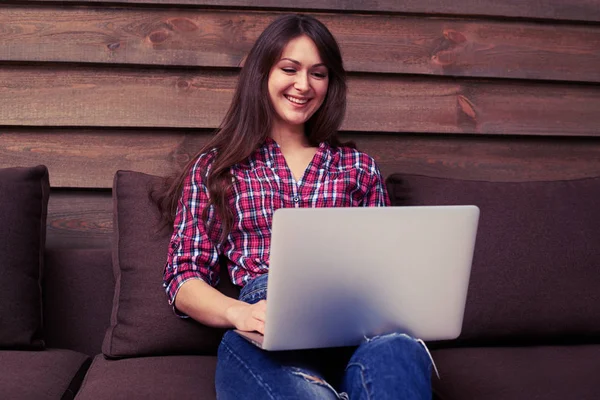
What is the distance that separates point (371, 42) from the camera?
2.21 meters

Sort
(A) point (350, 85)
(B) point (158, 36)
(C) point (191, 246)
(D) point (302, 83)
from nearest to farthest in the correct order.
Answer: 1. (C) point (191, 246)
2. (D) point (302, 83)
3. (B) point (158, 36)
4. (A) point (350, 85)

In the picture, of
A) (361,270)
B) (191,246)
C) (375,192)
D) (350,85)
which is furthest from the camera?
(350,85)

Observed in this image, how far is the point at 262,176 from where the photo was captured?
5.88ft

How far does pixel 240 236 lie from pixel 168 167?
520mm

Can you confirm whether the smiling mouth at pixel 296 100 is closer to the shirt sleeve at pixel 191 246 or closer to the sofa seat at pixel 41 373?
the shirt sleeve at pixel 191 246

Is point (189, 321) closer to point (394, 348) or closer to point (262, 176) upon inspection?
point (262, 176)

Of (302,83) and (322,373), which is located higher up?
(302,83)

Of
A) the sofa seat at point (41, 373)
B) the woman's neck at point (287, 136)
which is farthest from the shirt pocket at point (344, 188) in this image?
the sofa seat at point (41, 373)

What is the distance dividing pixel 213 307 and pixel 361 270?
1.54 ft

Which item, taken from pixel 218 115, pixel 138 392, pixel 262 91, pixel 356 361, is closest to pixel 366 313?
pixel 356 361

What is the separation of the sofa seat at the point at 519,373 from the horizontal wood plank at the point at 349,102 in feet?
2.57

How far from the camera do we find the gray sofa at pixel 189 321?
159 centimetres

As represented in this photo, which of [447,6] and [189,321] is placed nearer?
[189,321]

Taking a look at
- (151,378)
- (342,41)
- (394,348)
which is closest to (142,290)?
(151,378)
